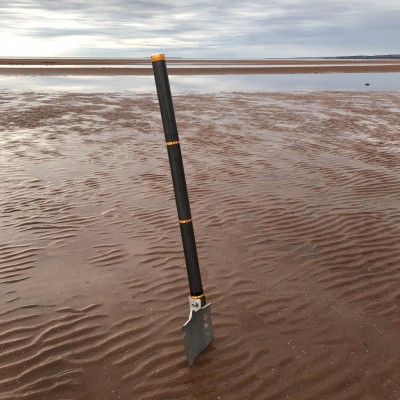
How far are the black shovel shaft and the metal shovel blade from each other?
22 centimetres

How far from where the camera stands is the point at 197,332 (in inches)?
170

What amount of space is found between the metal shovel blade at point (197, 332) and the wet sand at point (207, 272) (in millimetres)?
123

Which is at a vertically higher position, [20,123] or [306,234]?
[20,123]

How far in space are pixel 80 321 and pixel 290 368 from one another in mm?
2394

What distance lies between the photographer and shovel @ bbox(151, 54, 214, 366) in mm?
3766

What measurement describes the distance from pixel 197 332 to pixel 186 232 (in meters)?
1.04

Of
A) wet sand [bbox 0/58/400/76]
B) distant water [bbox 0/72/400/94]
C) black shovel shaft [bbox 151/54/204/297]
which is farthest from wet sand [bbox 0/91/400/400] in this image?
wet sand [bbox 0/58/400/76]

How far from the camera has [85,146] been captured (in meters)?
13.5

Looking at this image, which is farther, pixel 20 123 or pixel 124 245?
pixel 20 123

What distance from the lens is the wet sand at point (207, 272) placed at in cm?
415

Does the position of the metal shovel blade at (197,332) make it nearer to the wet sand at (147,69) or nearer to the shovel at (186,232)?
the shovel at (186,232)

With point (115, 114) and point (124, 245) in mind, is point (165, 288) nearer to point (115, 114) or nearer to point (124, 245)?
point (124, 245)

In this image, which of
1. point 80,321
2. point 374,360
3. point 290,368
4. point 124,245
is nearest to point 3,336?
point 80,321

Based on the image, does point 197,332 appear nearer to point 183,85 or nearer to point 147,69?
point 183,85
